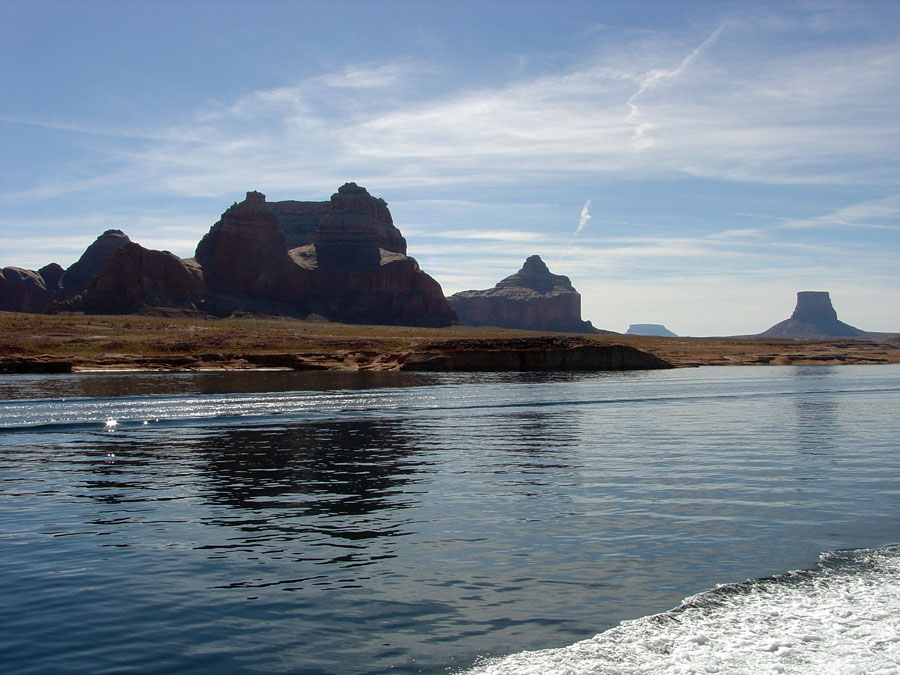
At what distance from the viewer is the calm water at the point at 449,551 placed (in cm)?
949

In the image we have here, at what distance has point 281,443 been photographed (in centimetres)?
2928

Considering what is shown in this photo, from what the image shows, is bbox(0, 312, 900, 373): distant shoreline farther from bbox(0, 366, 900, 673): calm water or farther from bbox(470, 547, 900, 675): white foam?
bbox(470, 547, 900, 675): white foam

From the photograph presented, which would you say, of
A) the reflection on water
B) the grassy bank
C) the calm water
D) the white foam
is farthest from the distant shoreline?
the white foam

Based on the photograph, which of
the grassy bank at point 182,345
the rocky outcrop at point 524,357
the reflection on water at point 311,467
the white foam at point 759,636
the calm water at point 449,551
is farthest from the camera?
the grassy bank at point 182,345

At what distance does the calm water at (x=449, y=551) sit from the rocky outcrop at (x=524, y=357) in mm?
53816

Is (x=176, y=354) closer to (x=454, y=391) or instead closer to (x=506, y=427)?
(x=454, y=391)

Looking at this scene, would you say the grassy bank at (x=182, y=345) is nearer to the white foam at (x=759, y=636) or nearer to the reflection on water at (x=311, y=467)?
the reflection on water at (x=311, y=467)

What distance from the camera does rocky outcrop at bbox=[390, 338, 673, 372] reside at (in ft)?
281

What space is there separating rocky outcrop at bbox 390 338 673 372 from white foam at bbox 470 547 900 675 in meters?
73.1

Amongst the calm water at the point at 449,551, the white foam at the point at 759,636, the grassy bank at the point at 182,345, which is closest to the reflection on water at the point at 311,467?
the calm water at the point at 449,551

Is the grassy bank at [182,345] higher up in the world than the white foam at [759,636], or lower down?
higher up

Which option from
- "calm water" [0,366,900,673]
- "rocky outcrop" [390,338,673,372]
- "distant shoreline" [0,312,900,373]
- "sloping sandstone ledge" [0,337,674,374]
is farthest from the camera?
"rocky outcrop" [390,338,673,372]

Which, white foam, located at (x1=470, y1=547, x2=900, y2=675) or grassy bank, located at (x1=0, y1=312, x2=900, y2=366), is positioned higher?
grassy bank, located at (x1=0, y1=312, x2=900, y2=366)

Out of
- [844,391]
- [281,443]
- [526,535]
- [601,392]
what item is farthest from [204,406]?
[844,391]
